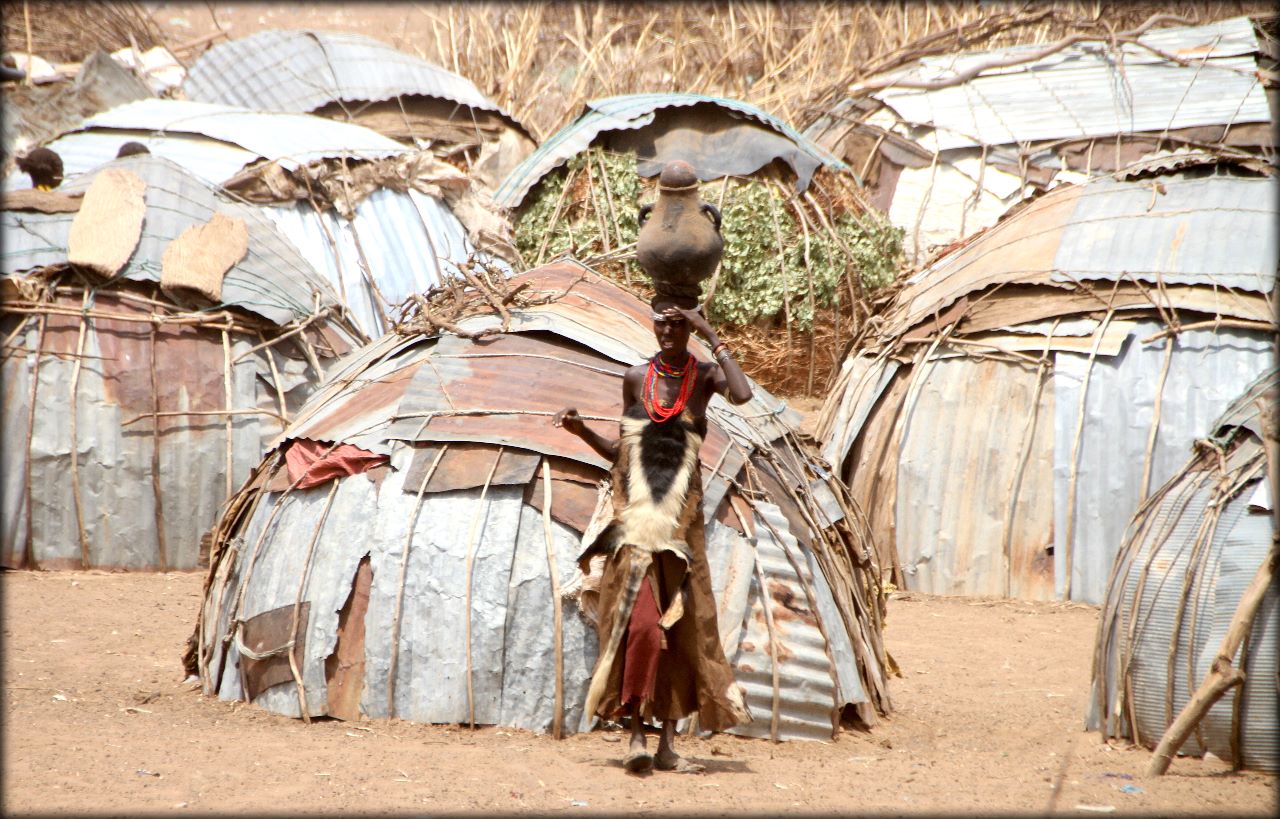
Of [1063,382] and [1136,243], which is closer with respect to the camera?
[1063,382]

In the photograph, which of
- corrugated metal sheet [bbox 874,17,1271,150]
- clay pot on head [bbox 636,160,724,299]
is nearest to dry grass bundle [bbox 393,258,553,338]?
clay pot on head [bbox 636,160,724,299]

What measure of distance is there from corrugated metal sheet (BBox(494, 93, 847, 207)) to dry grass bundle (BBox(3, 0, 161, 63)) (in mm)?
9031

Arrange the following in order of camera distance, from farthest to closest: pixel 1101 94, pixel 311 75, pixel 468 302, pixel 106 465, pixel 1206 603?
pixel 311 75 < pixel 1101 94 < pixel 106 465 < pixel 468 302 < pixel 1206 603

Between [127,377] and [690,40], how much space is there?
1122 centimetres

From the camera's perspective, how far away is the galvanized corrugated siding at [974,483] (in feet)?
31.2

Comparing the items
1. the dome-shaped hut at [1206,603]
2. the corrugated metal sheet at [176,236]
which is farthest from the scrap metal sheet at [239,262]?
the dome-shaped hut at [1206,603]

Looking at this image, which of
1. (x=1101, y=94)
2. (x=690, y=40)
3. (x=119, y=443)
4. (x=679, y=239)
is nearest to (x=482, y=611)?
(x=679, y=239)

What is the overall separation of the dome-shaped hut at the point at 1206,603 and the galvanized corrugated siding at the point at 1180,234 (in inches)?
144

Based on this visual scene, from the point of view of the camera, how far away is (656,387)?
4.84 m

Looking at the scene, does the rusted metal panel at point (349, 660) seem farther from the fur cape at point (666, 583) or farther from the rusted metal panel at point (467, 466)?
the fur cape at point (666, 583)

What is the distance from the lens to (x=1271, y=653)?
5090mm

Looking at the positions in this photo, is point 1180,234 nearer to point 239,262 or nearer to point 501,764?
point 239,262

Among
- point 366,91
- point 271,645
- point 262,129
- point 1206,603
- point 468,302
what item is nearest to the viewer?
point 1206,603

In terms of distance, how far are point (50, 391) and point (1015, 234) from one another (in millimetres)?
7008
